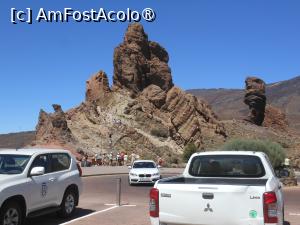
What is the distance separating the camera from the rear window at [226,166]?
8.82 m

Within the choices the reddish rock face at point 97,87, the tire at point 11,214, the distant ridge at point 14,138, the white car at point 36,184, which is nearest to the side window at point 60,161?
the white car at point 36,184

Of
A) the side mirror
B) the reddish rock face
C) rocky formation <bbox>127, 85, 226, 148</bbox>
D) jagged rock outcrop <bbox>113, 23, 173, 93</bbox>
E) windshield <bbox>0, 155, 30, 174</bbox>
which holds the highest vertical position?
jagged rock outcrop <bbox>113, 23, 173, 93</bbox>

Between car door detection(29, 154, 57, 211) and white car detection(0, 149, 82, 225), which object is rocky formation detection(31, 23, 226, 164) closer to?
white car detection(0, 149, 82, 225)

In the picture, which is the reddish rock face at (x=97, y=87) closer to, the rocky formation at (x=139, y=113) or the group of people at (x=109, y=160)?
the rocky formation at (x=139, y=113)

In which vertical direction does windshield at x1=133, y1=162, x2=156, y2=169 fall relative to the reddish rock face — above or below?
below

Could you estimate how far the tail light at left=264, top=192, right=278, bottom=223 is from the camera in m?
6.70

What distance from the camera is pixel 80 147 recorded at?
4975 centimetres

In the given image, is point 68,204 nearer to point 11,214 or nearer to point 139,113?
point 11,214

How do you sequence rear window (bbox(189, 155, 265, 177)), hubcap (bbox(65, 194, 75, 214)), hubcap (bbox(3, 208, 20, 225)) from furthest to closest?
hubcap (bbox(65, 194, 75, 214)) → hubcap (bbox(3, 208, 20, 225)) → rear window (bbox(189, 155, 265, 177))

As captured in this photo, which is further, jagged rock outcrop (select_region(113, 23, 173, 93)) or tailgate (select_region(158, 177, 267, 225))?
jagged rock outcrop (select_region(113, 23, 173, 93))

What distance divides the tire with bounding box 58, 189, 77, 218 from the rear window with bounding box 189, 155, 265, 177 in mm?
3920

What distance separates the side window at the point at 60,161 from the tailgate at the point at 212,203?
4.80 meters

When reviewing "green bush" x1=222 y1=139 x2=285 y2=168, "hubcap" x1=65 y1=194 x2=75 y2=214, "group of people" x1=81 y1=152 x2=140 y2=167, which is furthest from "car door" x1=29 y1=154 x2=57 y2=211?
"group of people" x1=81 y1=152 x2=140 y2=167

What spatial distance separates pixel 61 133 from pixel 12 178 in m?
39.3
